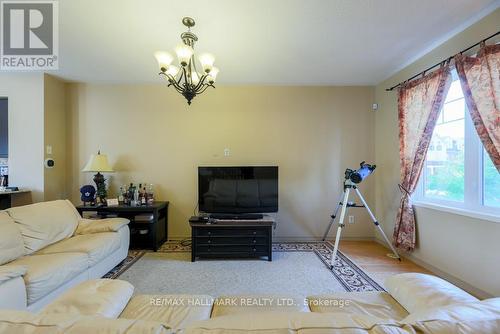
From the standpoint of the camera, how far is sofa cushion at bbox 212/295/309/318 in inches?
46.1

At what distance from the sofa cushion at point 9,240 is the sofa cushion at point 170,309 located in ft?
4.92

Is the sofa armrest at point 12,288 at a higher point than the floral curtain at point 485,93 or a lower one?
lower

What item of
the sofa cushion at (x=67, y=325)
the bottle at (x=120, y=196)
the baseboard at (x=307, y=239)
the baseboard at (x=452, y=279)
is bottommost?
the baseboard at (x=307, y=239)

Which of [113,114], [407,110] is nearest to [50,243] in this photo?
[113,114]

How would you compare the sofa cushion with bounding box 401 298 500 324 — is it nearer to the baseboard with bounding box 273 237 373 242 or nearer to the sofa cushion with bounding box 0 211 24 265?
the sofa cushion with bounding box 0 211 24 265

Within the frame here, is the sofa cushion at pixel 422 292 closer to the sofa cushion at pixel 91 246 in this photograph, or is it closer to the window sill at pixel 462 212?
the window sill at pixel 462 212

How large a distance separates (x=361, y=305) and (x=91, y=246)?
94.8 inches

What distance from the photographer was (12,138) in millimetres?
3309

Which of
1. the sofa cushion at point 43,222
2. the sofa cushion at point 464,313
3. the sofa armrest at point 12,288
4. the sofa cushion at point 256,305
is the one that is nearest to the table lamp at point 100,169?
the sofa cushion at point 43,222

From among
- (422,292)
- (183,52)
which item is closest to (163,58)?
(183,52)

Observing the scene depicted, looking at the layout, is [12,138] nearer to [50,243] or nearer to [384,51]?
[50,243]

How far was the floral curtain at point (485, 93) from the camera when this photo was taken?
1.90 meters

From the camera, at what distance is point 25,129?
10.9ft

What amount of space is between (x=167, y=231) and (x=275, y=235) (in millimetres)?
1766
